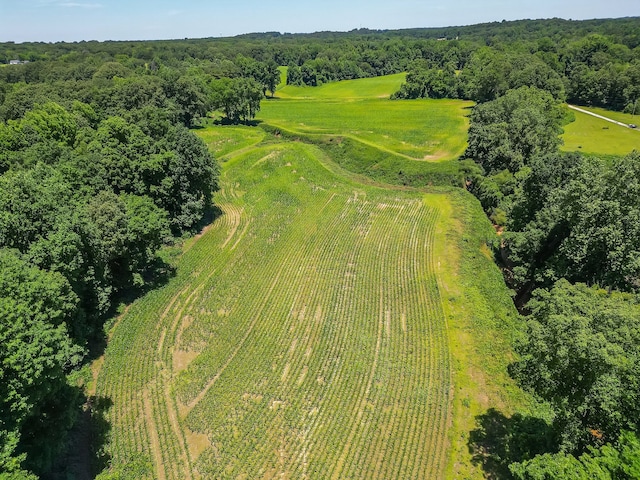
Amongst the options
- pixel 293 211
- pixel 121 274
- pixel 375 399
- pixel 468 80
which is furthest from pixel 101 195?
pixel 468 80

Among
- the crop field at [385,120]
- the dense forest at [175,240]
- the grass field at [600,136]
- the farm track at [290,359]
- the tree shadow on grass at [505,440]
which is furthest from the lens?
the crop field at [385,120]

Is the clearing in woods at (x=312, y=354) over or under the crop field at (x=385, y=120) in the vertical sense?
under

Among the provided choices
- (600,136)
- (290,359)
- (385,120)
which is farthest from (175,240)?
(600,136)

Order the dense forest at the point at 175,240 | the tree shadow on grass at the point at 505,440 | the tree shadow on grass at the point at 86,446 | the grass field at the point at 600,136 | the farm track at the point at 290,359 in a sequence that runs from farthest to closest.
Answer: the grass field at the point at 600,136, the farm track at the point at 290,359, the tree shadow on grass at the point at 86,446, the tree shadow on grass at the point at 505,440, the dense forest at the point at 175,240

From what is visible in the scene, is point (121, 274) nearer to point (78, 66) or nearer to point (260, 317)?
point (260, 317)

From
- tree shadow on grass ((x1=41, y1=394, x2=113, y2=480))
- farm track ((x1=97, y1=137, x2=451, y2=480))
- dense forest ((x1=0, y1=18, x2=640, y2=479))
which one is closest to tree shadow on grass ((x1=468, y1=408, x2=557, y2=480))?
dense forest ((x1=0, y1=18, x2=640, y2=479))

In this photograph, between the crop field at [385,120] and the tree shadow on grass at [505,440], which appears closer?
the tree shadow on grass at [505,440]

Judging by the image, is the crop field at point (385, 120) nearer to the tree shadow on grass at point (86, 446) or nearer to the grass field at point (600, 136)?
the grass field at point (600, 136)

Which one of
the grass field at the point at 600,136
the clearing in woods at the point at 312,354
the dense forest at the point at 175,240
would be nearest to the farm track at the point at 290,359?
the clearing in woods at the point at 312,354
